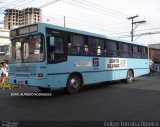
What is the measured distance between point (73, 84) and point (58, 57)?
1.71m

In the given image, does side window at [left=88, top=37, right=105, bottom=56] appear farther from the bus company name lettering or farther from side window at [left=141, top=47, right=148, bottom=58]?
side window at [left=141, top=47, right=148, bottom=58]

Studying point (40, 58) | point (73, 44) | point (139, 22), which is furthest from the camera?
point (139, 22)

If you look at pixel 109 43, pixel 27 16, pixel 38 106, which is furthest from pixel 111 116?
pixel 27 16

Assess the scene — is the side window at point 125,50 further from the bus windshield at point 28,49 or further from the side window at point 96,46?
the bus windshield at point 28,49

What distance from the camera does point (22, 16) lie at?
29.3m

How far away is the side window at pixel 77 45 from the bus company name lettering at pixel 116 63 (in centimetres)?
243

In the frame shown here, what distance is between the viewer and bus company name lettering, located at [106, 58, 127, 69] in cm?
1630

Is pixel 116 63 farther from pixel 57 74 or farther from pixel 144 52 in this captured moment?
pixel 57 74

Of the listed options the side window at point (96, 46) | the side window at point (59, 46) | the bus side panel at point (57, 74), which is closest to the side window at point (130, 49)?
the side window at point (96, 46)

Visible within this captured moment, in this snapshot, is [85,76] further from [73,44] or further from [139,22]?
[139,22]

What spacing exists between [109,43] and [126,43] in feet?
8.68

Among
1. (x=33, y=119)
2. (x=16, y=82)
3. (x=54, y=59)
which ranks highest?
(x=54, y=59)

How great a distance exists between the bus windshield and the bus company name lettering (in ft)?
17.8

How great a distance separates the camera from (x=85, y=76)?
14211mm
